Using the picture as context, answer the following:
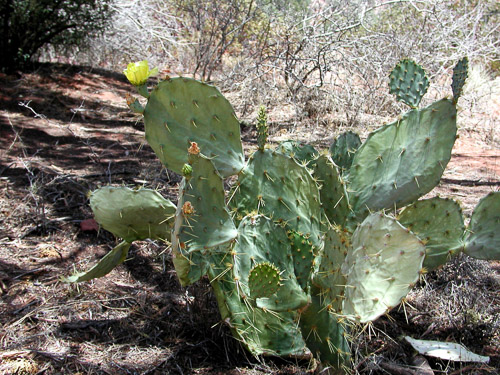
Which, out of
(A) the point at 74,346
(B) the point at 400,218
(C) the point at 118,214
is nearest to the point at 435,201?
(B) the point at 400,218

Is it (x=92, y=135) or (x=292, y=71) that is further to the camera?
(x=292, y=71)

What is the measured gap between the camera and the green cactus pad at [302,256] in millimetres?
2162

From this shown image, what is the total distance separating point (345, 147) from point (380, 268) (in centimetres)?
112

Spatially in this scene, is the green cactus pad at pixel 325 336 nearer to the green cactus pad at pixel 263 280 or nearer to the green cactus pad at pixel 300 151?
the green cactus pad at pixel 263 280

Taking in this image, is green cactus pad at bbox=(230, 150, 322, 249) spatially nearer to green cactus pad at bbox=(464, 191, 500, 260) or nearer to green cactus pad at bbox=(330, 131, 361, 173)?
green cactus pad at bbox=(330, 131, 361, 173)

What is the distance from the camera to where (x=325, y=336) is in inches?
81.7

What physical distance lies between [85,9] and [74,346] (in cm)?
586

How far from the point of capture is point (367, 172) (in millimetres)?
2561

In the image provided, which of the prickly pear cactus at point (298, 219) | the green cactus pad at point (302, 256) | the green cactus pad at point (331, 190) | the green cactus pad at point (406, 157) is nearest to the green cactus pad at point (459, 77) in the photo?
the prickly pear cactus at point (298, 219)

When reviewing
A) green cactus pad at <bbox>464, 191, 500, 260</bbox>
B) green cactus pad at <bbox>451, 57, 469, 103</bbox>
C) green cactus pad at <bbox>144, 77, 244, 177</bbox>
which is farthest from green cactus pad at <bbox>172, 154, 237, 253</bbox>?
green cactus pad at <bbox>451, 57, 469, 103</bbox>

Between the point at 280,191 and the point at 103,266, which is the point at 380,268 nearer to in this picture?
the point at 280,191

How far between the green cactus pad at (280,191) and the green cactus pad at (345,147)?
57cm

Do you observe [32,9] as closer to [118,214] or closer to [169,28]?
[169,28]

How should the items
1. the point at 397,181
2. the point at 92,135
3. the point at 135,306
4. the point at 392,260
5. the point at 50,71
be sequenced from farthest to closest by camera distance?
the point at 50,71
the point at 92,135
the point at 135,306
the point at 397,181
the point at 392,260
